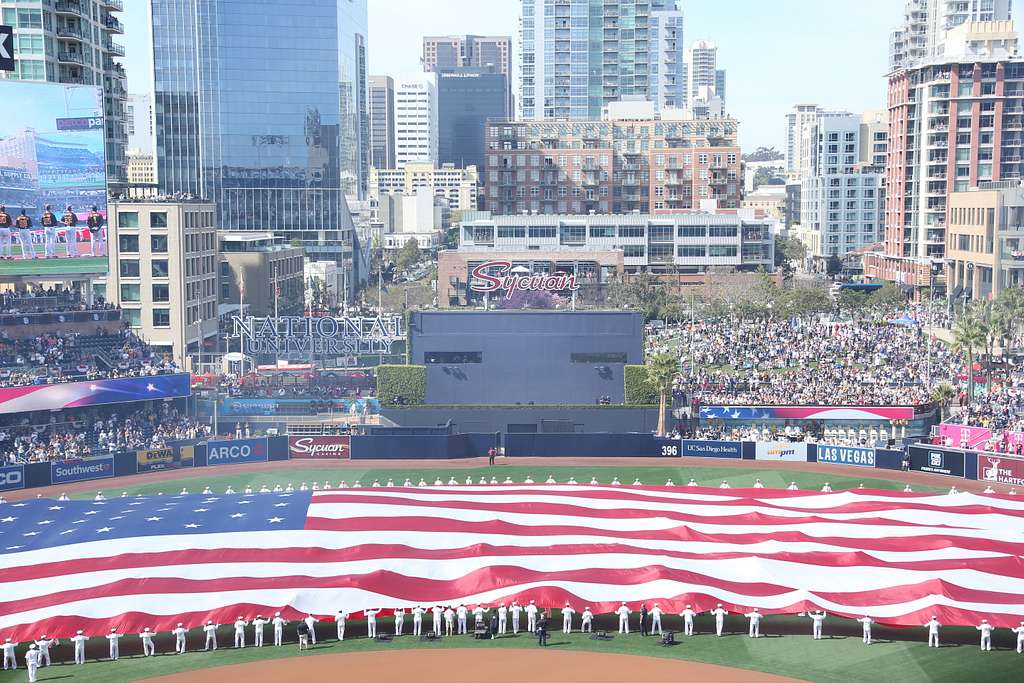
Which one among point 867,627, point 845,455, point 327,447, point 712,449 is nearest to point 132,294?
point 327,447

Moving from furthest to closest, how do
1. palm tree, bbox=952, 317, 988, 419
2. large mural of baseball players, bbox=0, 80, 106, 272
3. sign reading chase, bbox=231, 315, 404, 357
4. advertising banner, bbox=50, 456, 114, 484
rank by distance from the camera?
sign reading chase, bbox=231, 315, 404, 357 < palm tree, bbox=952, 317, 988, 419 < large mural of baseball players, bbox=0, 80, 106, 272 < advertising banner, bbox=50, 456, 114, 484

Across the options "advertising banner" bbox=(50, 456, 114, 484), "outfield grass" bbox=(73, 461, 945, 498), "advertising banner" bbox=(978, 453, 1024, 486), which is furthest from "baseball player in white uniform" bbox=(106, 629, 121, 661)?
"advertising banner" bbox=(978, 453, 1024, 486)

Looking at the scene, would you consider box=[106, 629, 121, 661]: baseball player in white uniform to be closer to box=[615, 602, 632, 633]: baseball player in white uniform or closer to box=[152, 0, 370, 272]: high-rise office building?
box=[615, 602, 632, 633]: baseball player in white uniform

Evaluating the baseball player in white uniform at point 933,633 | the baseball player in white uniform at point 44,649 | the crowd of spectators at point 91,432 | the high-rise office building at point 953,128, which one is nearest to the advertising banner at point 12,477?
the crowd of spectators at point 91,432

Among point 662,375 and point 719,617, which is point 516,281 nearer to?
point 662,375

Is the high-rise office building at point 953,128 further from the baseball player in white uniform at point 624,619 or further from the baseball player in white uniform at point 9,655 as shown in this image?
the baseball player in white uniform at point 9,655

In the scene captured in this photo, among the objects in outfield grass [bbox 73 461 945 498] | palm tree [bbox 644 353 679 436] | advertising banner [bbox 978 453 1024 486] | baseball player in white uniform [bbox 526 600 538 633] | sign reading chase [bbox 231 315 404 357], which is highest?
sign reading chase [bbox 231 315 404 357]
